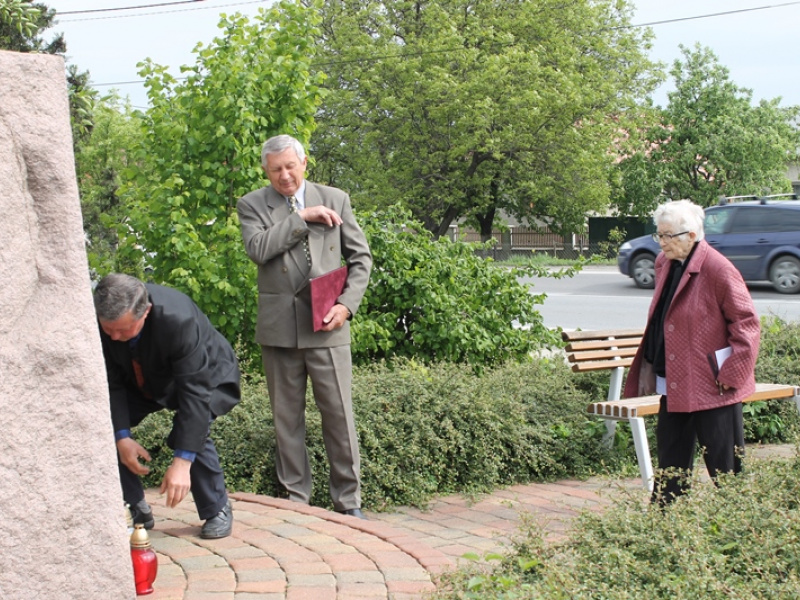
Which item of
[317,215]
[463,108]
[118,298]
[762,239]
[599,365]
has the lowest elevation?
[599,365]

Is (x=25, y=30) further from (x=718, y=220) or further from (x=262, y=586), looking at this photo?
(x=718, y=220)

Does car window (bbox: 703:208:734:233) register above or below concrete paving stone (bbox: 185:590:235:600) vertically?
above

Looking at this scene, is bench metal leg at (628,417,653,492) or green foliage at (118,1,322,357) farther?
green foliage at (118,1,322,357)

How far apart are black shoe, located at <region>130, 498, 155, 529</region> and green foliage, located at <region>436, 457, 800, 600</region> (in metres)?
1.69

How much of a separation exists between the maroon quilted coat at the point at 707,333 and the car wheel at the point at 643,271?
17.5 m

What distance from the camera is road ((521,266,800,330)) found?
16297mm

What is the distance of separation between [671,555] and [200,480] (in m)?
2.12

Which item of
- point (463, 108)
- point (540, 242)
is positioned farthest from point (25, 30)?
point (540, 242)

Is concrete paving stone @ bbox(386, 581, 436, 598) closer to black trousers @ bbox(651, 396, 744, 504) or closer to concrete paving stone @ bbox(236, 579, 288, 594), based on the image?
concrete paving stone @ bbox(236, 579, 288, 594)

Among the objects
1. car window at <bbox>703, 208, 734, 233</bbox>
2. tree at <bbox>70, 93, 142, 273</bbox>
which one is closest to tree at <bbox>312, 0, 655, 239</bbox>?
tree at <bbox>70, 93, 142, 273</bbox>

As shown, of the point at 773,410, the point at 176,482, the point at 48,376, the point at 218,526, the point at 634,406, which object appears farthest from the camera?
the point at 773,410

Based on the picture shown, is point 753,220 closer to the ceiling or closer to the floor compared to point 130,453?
closer to the ceiling

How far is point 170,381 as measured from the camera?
14.7 ft

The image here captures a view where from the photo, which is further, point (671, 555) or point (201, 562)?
point (201, 562)
